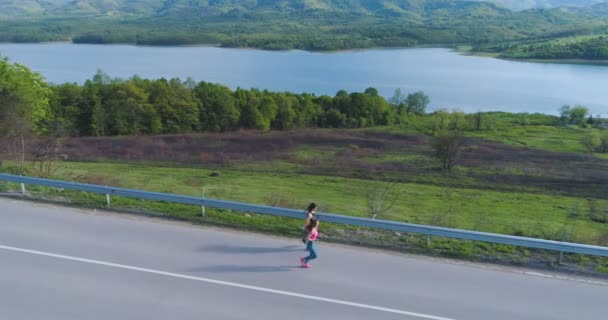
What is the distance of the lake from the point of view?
95419 mm

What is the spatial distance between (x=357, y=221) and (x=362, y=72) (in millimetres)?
109118

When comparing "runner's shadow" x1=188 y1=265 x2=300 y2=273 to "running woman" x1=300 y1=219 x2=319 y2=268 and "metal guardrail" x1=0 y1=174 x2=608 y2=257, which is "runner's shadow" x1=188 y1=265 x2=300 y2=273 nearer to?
"running woman" x1=300 y1=219 x2=319 y2=268

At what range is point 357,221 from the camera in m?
12.1

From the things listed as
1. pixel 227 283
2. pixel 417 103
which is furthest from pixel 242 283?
pixel 417 103

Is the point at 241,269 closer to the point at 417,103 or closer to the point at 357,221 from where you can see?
the point at 357,221

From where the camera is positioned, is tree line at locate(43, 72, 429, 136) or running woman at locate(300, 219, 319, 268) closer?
running woman at locate(300, 219, 319, 268)

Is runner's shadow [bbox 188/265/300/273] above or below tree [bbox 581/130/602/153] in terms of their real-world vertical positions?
above

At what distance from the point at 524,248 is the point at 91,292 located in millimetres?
8666

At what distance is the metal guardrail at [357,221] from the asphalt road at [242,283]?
2.67 ft

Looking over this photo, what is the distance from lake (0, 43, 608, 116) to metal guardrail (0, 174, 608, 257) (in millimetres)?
78258

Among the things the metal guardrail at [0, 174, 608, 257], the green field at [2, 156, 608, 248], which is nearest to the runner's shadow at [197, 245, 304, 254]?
the metal guardrail at [0, 174, 608, 257]

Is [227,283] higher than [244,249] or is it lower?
lower

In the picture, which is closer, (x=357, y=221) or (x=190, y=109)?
(x=357, y=221)

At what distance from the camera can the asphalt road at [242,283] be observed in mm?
8766
